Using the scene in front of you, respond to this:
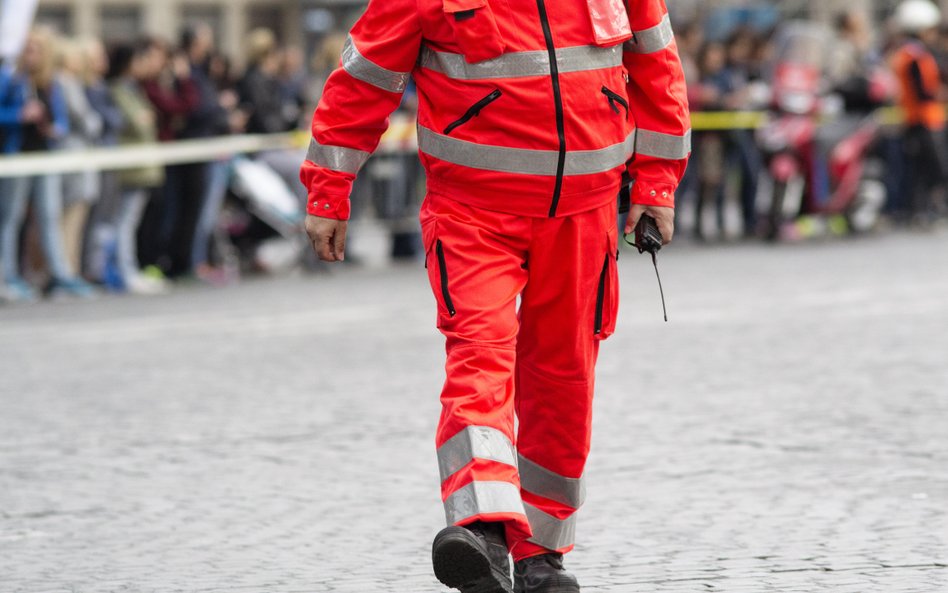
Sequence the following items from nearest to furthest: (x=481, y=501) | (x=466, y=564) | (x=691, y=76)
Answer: (x=466, y=564) < (x=481, y=501) < (x=691, y=76)

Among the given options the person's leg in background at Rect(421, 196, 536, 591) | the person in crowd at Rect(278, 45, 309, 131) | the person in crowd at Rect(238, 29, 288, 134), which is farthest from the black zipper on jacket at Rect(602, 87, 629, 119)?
the person in crowd at Rect(278, 45, 309, 131)

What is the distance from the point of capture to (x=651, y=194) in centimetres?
475

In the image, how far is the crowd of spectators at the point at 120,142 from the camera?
14320mm

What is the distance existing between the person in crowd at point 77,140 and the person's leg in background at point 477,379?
10.3m

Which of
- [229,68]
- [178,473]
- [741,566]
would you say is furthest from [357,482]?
[229,68]

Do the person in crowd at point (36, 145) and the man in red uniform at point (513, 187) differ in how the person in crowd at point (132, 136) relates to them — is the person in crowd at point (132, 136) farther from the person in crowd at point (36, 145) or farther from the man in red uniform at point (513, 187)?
the man in red uniform at point (513, 187)

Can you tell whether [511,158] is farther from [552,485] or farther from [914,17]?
[914,17]

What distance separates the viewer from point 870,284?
42.9ft

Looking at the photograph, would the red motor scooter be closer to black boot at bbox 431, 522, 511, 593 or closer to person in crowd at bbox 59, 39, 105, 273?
person in crowd at bbox 59, 39, 105, 273

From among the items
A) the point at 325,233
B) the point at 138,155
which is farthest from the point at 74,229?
the point at 325,233

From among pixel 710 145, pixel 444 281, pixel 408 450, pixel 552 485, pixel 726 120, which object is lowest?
pixel 710 145

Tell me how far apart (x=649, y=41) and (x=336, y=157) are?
779 millimetres

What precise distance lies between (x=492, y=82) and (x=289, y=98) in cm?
1280

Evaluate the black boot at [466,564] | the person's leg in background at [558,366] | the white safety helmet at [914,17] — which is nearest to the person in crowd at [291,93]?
the white safety helmet at [914,17]
